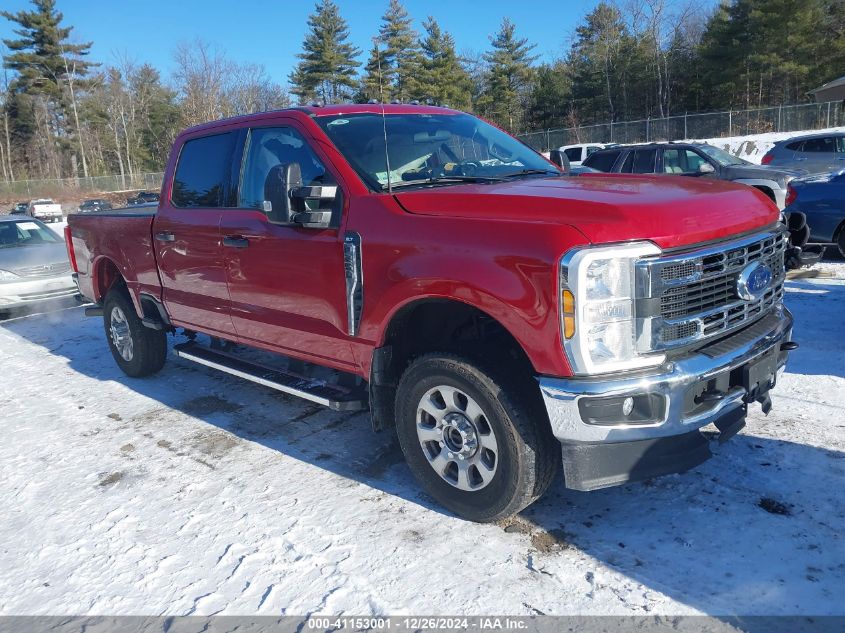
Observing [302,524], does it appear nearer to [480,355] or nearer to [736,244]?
[480,355]

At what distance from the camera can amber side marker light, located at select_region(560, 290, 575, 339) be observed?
2707 millimetres

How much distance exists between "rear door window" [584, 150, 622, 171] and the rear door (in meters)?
9.49

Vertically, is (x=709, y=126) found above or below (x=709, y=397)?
above

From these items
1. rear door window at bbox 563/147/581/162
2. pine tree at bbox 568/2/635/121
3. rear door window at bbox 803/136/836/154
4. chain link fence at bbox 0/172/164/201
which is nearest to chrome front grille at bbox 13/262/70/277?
rear door window at bbox 803/136/836/154

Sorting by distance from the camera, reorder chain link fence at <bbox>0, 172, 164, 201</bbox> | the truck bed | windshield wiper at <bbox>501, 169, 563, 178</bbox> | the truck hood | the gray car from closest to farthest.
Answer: the truck hood, windshield wiper at <bbox>501, 169, 563, 178</bbox>, the truck bed, the gray car, chain link fence at <bbox>0, 172, 164, 201</bbox>

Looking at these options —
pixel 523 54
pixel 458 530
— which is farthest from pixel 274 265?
pixel 523 54

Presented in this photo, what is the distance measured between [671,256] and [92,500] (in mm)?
3470

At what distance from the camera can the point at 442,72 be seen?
47594 millimetres

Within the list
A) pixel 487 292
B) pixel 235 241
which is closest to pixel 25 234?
pixel 235 241

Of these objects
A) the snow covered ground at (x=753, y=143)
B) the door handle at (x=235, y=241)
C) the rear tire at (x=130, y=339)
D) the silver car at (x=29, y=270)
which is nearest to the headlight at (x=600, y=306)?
the door handle at (x=235, y=241)

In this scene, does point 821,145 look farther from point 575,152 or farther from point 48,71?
point 48,71

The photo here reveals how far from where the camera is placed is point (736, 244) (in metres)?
3.07

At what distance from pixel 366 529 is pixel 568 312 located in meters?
1.57

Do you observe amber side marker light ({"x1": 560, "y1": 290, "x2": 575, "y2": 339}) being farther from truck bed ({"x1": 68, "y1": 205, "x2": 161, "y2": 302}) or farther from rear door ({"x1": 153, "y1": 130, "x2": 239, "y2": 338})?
truck bed ({"x1": 68, "y1": 205, "x2": 161, "y2": 302})
